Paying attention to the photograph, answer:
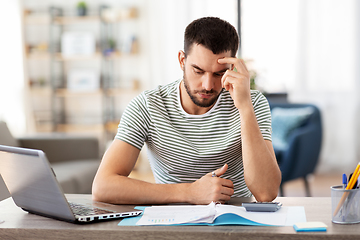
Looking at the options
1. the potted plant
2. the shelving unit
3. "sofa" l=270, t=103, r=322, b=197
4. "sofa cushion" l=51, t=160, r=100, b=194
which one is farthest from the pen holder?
the potted plant

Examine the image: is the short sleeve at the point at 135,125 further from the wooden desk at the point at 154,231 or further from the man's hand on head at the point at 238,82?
the wooden desk at the point at 154,231

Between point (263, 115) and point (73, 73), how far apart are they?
364 cm

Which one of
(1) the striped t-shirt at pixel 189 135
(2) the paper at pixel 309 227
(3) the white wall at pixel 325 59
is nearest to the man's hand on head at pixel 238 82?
(1) the striped t-shirt at pixel 189 135

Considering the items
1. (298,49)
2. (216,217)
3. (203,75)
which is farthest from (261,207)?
(298,49)

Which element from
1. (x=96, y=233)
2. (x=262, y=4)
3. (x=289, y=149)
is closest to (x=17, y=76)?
(x=262, y=4)

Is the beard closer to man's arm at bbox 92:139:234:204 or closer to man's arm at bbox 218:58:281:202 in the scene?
man's arm at bbox 218:58:281:202

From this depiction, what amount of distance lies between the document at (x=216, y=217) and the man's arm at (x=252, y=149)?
206 millimetres

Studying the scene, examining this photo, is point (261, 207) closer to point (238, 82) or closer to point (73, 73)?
point (238, 82)

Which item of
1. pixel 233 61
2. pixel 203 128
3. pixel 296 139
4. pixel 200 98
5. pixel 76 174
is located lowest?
pixel 76 174

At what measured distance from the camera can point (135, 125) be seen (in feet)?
4.71

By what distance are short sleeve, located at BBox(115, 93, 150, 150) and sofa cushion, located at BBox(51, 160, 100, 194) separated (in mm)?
1187

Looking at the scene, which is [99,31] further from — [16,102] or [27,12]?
[16,102]

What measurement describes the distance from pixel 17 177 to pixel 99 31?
3.93 m

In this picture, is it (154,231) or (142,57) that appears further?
(142,57)
